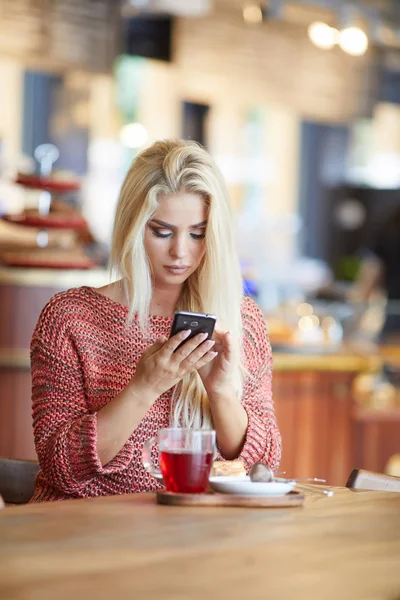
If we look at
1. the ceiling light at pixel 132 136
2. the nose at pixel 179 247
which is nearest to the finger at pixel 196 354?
the nose at pixel 179 247

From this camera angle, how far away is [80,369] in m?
2.27

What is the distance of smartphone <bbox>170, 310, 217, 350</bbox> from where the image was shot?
195cm

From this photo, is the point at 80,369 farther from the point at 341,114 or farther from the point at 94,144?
the point at 94,144

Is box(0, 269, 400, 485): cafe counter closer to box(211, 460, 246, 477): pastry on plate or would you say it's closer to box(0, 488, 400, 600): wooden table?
box(211, 460, 246, 477): pastry on plate

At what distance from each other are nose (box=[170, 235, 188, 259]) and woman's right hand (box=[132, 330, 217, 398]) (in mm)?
276

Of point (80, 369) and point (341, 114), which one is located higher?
point (341, 114)

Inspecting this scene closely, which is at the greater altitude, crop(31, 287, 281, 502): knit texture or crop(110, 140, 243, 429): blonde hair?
crop(110, 140, 243, 429): blonde hair

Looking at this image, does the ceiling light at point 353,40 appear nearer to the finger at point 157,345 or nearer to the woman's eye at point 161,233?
the woman's eye at point 161,233

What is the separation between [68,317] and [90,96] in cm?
685

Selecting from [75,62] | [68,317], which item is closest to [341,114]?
[75,62]

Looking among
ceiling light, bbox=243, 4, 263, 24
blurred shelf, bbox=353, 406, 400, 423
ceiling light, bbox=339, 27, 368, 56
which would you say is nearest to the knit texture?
ceiling light, bbox=243, 4, 263, 24

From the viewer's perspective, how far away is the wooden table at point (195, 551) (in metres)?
1.30

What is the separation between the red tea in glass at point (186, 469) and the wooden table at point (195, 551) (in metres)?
0.06

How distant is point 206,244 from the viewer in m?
2.30
